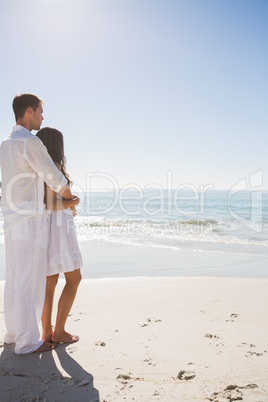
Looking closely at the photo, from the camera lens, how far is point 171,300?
4562 millimetres

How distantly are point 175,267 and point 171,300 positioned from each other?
110 inches

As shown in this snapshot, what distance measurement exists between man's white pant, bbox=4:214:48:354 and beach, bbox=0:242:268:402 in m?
0.22

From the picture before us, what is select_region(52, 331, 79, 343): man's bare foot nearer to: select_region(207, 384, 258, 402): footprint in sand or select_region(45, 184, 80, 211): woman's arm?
select_region(45, 184, 80, 211): woman's arm

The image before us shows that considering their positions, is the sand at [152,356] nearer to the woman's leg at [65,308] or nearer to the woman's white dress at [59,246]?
the woman's leg at [65,308]

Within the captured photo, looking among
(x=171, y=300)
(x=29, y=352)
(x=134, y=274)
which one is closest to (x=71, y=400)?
(x=29, y=352)

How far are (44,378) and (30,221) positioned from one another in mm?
1168

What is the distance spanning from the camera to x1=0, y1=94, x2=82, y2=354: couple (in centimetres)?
272

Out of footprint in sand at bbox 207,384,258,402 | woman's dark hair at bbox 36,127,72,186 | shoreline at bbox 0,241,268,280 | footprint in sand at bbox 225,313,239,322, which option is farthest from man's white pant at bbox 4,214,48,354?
shoreline at bbox 0,241,268,280

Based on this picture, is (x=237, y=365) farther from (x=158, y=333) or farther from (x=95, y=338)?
(x=95, y=338)

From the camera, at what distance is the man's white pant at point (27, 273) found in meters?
2.75

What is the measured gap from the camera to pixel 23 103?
9.14 feet

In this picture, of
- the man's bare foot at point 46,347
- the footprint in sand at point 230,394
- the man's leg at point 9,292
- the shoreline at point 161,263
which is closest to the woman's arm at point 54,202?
the man's leg at point 9,292

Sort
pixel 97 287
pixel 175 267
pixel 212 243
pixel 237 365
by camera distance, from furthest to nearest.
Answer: pixel 212 243, pixel 175 267, pixel 97 287, pixel 237 365

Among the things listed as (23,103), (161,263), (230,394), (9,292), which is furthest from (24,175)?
(161,263)
